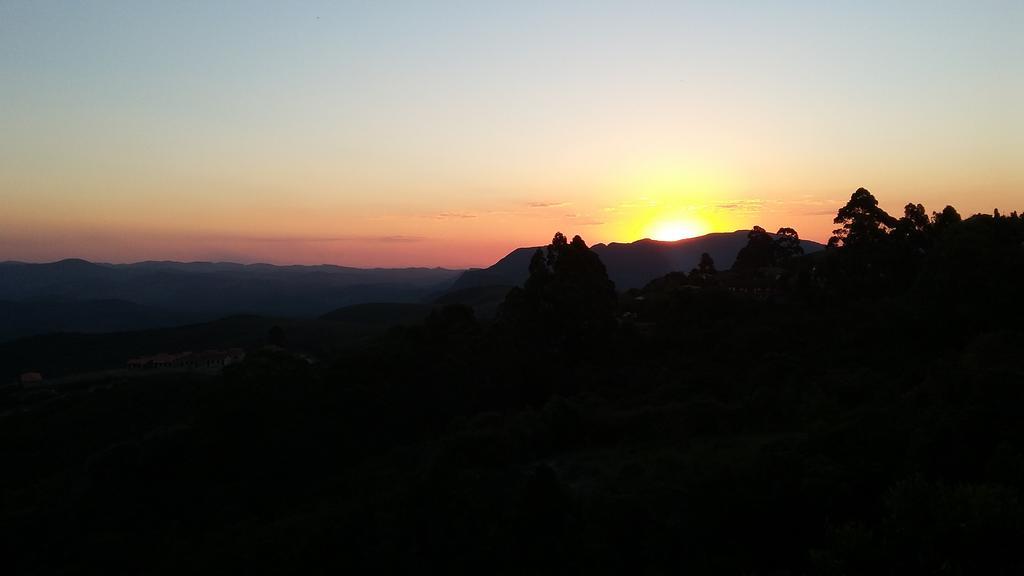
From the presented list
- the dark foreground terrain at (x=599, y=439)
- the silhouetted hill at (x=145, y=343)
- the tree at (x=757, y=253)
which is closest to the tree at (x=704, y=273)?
the dark foreground terrain at (x=599, y=439)

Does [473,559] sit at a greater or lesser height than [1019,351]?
lesser

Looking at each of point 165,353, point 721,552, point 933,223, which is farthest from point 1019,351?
point 165,353

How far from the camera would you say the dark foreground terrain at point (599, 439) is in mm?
10508

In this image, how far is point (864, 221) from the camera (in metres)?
33.5

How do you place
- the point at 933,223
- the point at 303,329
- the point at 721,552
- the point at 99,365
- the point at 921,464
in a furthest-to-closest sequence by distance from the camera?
the point at 303,329 < the point at 99,365 < the point at 933,223 < the point at 721,552 < the point at 921,464

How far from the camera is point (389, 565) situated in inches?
531

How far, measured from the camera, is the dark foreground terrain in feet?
34.5

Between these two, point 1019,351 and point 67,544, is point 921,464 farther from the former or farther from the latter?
point 67,544

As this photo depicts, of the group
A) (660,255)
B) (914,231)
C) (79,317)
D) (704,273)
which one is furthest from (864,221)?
(79,317)

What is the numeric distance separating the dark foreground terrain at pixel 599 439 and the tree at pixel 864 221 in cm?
20

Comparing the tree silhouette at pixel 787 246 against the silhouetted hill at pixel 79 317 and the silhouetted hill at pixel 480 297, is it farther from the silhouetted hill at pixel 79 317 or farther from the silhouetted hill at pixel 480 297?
the silhouetted hill at pixel 79 317

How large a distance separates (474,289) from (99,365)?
240ft

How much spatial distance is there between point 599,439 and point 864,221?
75.3 feet

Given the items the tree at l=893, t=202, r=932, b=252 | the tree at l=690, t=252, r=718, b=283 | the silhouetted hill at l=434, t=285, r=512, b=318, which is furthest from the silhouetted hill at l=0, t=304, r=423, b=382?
the tree at l=893, t=202, r=932, b=252
